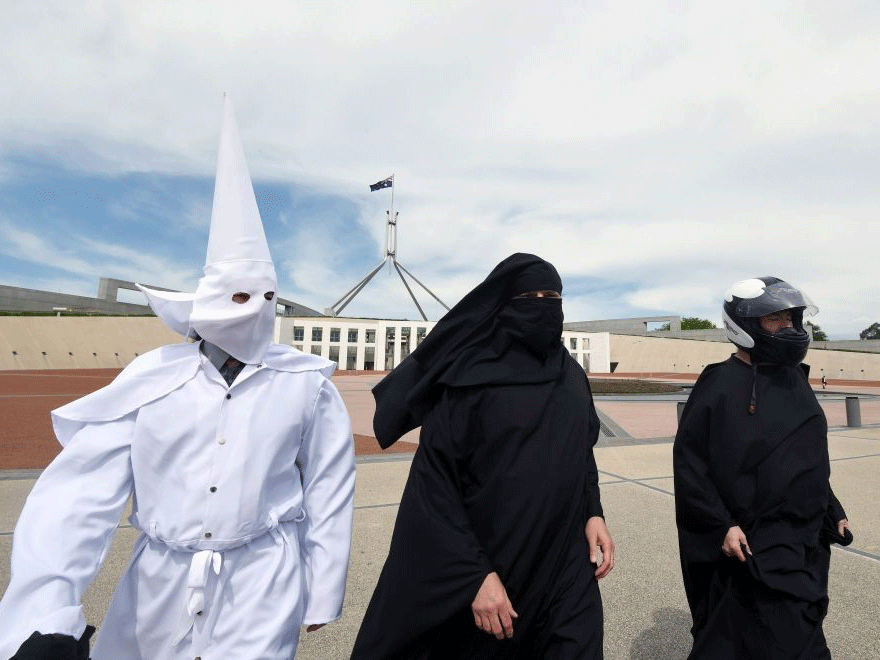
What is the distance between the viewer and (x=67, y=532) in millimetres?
1468

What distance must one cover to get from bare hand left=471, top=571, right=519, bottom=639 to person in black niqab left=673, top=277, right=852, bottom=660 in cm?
109

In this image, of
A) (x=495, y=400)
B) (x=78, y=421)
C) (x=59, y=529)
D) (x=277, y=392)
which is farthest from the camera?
(x=495, y=400)

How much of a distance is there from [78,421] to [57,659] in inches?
26.6

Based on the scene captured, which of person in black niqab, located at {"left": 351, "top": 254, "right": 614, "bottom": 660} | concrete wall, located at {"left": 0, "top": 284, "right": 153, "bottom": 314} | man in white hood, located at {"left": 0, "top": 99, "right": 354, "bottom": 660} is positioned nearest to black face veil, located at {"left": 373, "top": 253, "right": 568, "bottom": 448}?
person in black niqab, located at {"left": 351, "top": 254, "right": 614, "bottom": 660}

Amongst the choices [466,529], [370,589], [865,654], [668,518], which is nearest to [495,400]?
[466,529]

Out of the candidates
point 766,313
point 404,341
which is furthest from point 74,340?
point 766,313

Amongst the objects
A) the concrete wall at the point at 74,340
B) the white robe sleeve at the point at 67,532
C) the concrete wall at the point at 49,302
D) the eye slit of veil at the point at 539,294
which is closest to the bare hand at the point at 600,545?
the eye slit of veil at the point at 539,294

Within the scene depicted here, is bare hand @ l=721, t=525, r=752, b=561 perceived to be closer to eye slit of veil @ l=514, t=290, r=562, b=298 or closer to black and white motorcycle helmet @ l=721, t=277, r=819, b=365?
black and white motorcycle helmet @ l=721, t=277, r=819, b=365

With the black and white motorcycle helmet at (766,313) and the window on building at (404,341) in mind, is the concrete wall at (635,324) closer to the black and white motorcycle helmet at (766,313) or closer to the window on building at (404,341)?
the window on building at (404,341)

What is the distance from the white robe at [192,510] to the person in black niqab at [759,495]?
1.60m

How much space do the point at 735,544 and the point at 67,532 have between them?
92.1 inches

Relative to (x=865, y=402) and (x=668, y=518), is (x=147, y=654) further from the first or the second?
(x=865, y=402)

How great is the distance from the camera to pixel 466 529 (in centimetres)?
186

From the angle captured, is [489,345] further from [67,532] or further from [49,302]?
[49,302]
